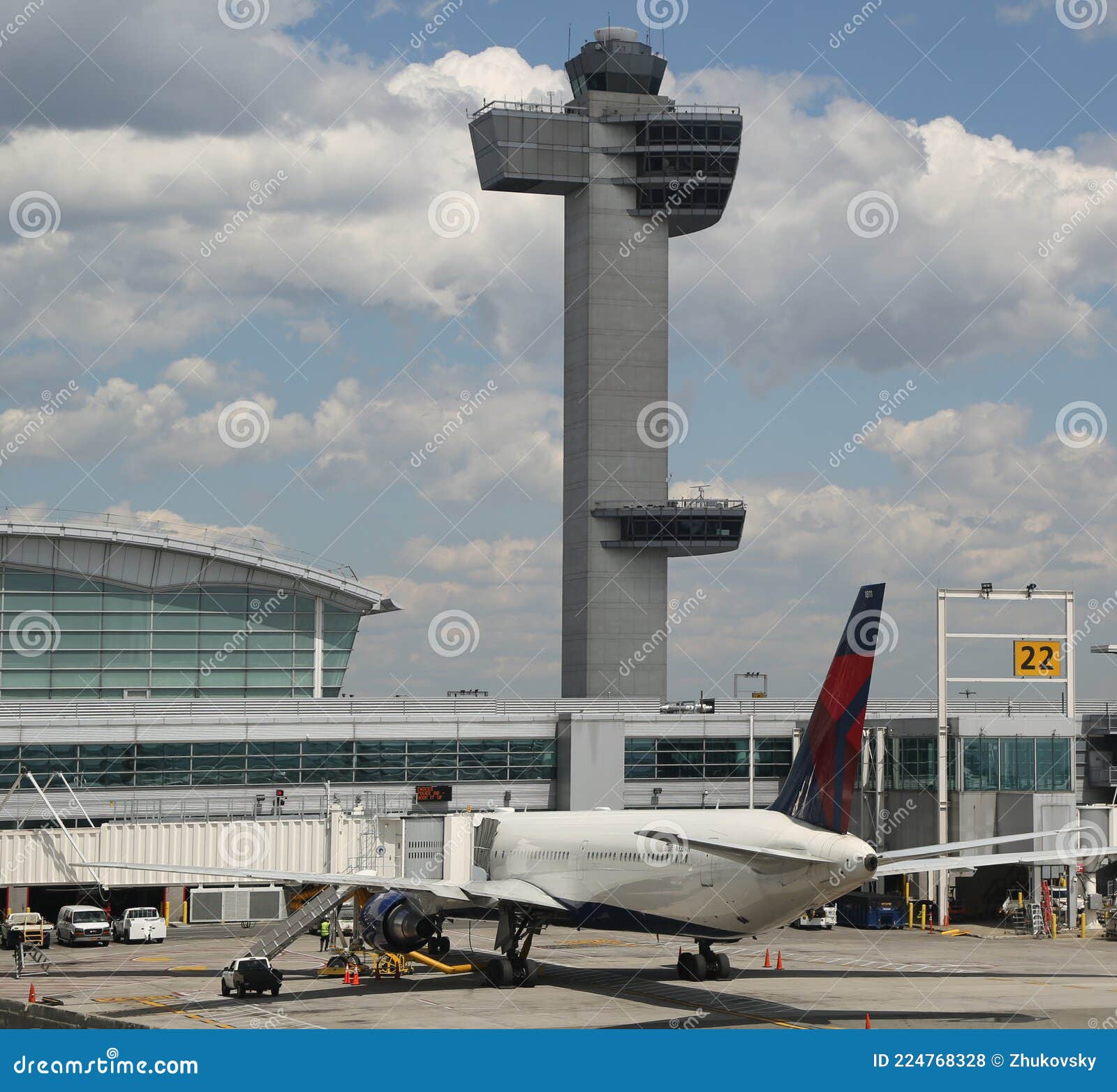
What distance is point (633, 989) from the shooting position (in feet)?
154

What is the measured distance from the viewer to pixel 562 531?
382 ft

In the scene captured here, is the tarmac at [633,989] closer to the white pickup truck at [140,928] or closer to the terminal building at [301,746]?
the white pickup truck at [140,928]

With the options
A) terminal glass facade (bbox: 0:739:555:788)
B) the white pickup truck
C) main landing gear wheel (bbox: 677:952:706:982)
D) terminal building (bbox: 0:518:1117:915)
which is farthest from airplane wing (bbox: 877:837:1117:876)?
terminal glass facade (bbox: 0:739:555:788)

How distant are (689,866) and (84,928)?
3012cm

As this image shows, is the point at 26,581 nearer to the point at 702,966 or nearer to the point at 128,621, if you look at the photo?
the point at 128,621

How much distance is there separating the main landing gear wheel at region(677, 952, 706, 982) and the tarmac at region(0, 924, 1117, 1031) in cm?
43

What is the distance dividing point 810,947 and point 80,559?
5809 centimetres

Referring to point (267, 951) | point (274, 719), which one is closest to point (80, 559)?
point (274, 719)

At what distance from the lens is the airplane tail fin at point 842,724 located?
40.2 metres

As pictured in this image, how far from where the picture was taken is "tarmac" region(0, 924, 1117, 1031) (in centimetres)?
4053

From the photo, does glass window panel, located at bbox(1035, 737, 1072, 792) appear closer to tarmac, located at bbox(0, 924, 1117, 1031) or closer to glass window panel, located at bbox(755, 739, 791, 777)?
tarmac, located at bbox(0, 924, 1117, 1031)

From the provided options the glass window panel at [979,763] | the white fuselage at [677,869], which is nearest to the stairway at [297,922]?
the white fuselage at [677,869]

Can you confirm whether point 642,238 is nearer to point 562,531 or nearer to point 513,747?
point 562,531

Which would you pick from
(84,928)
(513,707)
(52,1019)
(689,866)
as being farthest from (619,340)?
(52,1019)
